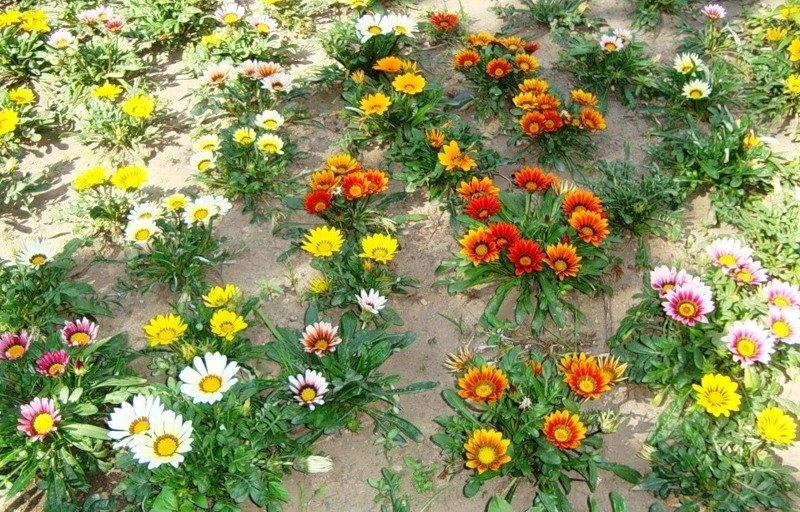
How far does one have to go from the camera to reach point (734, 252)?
312cm

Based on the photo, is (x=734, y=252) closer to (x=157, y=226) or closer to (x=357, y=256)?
(x=357, y=256)

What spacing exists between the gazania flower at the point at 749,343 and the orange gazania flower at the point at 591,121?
1.45 m

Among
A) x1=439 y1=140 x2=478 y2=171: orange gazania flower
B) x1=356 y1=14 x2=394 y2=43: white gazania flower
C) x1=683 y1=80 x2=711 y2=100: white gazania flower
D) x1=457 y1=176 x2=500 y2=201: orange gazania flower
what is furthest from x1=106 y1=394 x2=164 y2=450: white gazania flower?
x1=683 y1=80 x2=711 y2=100: white gazania flower

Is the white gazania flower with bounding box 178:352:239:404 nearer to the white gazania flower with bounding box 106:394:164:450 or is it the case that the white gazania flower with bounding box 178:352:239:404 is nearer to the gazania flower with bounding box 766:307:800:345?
the white gazania flower with bounding box 106:394:164:450

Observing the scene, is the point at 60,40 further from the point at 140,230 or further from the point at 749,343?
the point at 749,343

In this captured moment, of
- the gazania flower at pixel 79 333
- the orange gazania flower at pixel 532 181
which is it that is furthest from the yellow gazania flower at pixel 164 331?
the orange gazania flower at pixel 532 181

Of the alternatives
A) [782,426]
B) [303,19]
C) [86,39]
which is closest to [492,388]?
[782,426]

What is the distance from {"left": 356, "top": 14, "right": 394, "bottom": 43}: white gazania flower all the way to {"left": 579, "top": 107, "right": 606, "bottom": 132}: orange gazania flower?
1.39 m

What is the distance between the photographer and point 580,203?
10.8ft

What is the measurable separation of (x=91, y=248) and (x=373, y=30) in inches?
86.1

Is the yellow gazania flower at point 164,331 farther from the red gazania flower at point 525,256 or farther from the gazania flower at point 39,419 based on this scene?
the red gazania flower at point 525,256

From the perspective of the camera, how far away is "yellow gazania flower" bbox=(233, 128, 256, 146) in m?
3.71

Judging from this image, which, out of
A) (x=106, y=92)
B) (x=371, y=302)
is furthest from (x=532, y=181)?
(x=106, y=92)

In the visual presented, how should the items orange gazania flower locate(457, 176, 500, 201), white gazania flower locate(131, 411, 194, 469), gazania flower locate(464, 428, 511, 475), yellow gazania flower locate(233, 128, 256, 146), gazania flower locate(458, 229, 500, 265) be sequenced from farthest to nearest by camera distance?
yellow gazania flower locate(233, 128, 256, 146) < orange gazania flower locate(457, 176, 500, 201) < gazania flower locate(458, 229, 500, 265) < gazania flower locate(464, 428, 511, 475) < white gazania flower locate(131, 411, 194, 469)
